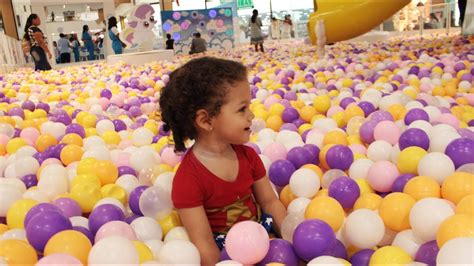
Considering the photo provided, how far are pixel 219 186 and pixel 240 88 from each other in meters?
0.25

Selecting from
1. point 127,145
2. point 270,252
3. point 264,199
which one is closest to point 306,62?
point 127,145

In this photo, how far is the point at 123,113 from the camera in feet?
8.83

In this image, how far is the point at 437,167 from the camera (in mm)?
1244

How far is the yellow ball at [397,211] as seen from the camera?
1073 mm

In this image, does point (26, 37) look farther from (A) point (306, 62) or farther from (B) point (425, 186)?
(B) point (425, 186)

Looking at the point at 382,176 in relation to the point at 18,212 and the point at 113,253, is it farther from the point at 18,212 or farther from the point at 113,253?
the point at 18,212

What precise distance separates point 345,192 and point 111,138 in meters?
1.17

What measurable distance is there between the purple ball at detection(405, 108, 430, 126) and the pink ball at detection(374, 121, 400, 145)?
13 cm

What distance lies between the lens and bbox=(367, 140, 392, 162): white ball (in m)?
1.52

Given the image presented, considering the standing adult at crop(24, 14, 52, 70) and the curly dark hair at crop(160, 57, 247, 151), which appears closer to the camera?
the curly dark hair at crop(160, 57, 247, 151)

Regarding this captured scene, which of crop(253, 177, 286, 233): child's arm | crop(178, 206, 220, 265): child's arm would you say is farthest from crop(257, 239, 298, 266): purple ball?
crop(253, 177, 286, 233): child's arm

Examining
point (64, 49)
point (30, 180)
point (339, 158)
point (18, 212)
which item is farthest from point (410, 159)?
point (64, 49)

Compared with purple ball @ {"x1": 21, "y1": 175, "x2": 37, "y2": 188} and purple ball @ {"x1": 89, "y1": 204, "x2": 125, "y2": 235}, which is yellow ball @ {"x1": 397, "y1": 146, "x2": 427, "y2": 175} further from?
purple ball @ {"x1": 21, "y1": 175, "x2": 37, "y2": 188}

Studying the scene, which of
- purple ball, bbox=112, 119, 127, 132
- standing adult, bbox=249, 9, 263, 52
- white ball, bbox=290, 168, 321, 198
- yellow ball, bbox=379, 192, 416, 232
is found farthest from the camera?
standing adult, bbox=249, 9, 263, 52
